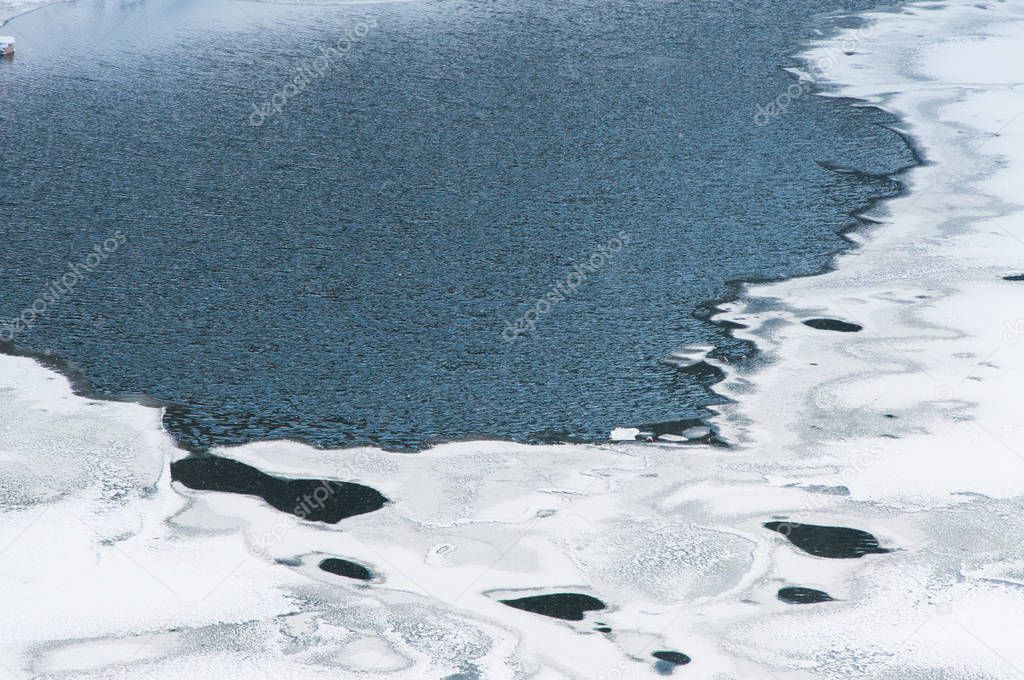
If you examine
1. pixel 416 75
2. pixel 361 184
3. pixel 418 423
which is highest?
pixel 416 75

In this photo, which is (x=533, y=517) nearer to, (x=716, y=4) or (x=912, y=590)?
(x=912, y=590)

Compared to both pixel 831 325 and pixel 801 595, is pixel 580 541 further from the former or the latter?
pixel 831 325

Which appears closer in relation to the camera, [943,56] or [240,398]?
[240,398]

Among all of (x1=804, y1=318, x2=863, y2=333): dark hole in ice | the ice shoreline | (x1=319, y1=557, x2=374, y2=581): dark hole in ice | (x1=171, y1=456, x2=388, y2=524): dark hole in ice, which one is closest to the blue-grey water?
(x1=171, y1=456, x2=388, y2=524): dark hole in ice

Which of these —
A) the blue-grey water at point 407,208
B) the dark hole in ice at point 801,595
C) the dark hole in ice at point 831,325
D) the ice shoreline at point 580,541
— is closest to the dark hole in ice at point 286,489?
the ice shoreline at point 580,541

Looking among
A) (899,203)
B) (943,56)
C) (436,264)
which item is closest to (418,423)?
(436,264)

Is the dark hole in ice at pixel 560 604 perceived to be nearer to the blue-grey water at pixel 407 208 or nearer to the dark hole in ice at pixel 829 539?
the dark hole in ice at pixel 829 539
